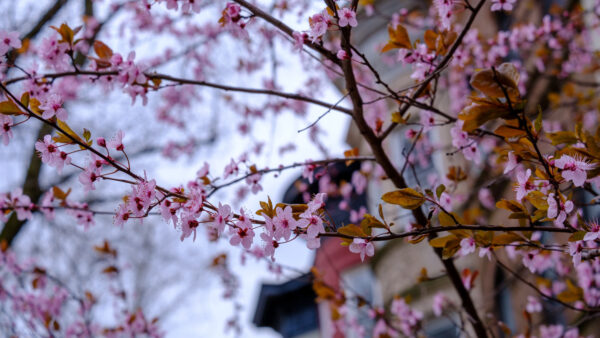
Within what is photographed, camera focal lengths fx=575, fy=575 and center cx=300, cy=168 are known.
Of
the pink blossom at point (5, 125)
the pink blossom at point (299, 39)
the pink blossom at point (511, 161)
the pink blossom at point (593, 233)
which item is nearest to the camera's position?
the pink blossom at point (593, 233)

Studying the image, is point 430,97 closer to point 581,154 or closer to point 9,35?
point 581,154

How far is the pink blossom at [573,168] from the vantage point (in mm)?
1977

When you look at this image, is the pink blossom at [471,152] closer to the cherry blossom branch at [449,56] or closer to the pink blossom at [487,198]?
the cherry blossom branch at [449,56]

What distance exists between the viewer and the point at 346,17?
2381 mm

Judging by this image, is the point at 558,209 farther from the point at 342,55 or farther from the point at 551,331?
the point at 551,331

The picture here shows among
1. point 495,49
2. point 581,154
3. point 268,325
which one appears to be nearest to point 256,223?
point 581,154

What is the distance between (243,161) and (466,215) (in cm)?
235

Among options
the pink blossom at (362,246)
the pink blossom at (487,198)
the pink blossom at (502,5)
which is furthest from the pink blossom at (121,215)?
the pink blossom at (487,198)

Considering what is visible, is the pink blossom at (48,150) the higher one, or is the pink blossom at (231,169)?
the pink blossom at (231,169)

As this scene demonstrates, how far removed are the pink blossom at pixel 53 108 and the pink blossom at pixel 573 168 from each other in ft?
6.03

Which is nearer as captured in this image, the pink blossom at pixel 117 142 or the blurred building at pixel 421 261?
the pink blossom at pixel 117 142

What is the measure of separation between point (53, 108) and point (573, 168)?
1.94 m

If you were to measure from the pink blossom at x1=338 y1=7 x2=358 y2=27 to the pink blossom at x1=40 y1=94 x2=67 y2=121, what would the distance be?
45.7 inches

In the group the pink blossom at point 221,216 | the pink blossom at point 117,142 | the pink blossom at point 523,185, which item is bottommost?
the pink blossom at point 523,185
